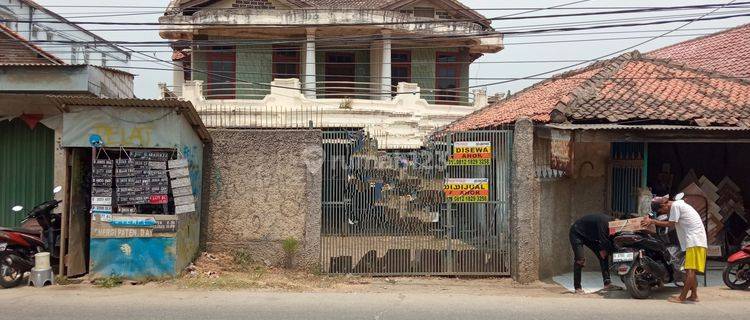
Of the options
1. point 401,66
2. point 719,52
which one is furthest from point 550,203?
point 401,66

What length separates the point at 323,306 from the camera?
761cm

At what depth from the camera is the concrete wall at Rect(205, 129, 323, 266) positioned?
9828 millimetres

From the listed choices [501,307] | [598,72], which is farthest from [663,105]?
[501,307]

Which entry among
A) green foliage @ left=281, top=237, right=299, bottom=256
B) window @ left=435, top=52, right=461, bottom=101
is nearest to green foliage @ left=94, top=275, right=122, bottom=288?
green foliage @ left=281, top=237, right=299, bottom=256

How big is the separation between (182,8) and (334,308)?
18130 mm

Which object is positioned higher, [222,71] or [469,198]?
[222,71]

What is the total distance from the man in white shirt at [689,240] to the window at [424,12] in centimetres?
1712

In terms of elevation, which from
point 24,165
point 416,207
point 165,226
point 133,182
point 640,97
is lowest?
point 165,226

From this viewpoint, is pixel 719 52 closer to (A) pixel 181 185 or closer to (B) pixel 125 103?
(A) pixel 181 185

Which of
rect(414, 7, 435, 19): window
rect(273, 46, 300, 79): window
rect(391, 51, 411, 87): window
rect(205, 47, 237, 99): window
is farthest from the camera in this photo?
rect(414, 7, 435, 19): window

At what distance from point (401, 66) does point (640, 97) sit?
1374 centimetres

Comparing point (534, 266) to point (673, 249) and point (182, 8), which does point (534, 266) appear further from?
point (182, 8)

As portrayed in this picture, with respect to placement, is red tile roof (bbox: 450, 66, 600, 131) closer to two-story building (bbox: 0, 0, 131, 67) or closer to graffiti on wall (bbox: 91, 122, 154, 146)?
graffiti on wall (bbox: 91, 122, 154, 146)

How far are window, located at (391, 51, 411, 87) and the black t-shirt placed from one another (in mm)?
15434
